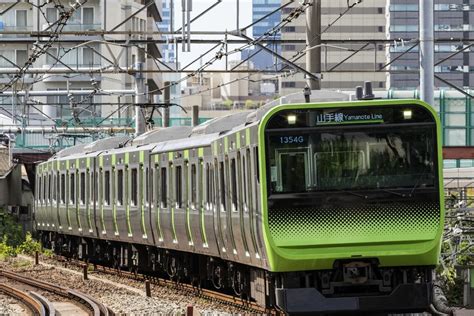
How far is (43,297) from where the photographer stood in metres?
21.5

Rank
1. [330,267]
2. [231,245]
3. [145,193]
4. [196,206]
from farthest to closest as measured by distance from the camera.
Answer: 1. [145,193]
2. [196,206]
3. [231,245]
4. [330,267]

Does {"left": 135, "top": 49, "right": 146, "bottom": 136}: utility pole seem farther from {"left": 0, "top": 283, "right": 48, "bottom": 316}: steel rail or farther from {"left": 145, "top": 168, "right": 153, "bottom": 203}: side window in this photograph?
{"left": 0, "top": 283, "right": 48, "bottom": 316}: steel rail

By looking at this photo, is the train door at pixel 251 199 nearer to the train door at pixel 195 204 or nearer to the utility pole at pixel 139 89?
the train door at pixel 195 204

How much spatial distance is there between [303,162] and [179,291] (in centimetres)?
768

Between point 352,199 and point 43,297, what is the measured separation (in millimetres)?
8617

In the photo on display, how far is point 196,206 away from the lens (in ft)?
64.1

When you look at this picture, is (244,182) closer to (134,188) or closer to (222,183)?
(222,183)

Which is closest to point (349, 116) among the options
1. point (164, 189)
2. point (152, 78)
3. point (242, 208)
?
point (242, 208)

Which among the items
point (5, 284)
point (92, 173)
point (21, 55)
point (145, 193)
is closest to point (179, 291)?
point (145, 193)

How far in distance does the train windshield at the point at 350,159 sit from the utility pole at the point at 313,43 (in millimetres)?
4909

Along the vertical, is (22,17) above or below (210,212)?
above

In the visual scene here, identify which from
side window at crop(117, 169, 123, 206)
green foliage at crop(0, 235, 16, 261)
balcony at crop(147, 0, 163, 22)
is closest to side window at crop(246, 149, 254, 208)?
Answer: side window at crop(117, 169, 123, 206)

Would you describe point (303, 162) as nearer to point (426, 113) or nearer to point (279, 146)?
point (279, 146)

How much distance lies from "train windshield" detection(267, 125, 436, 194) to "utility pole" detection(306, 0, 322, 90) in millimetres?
4909
